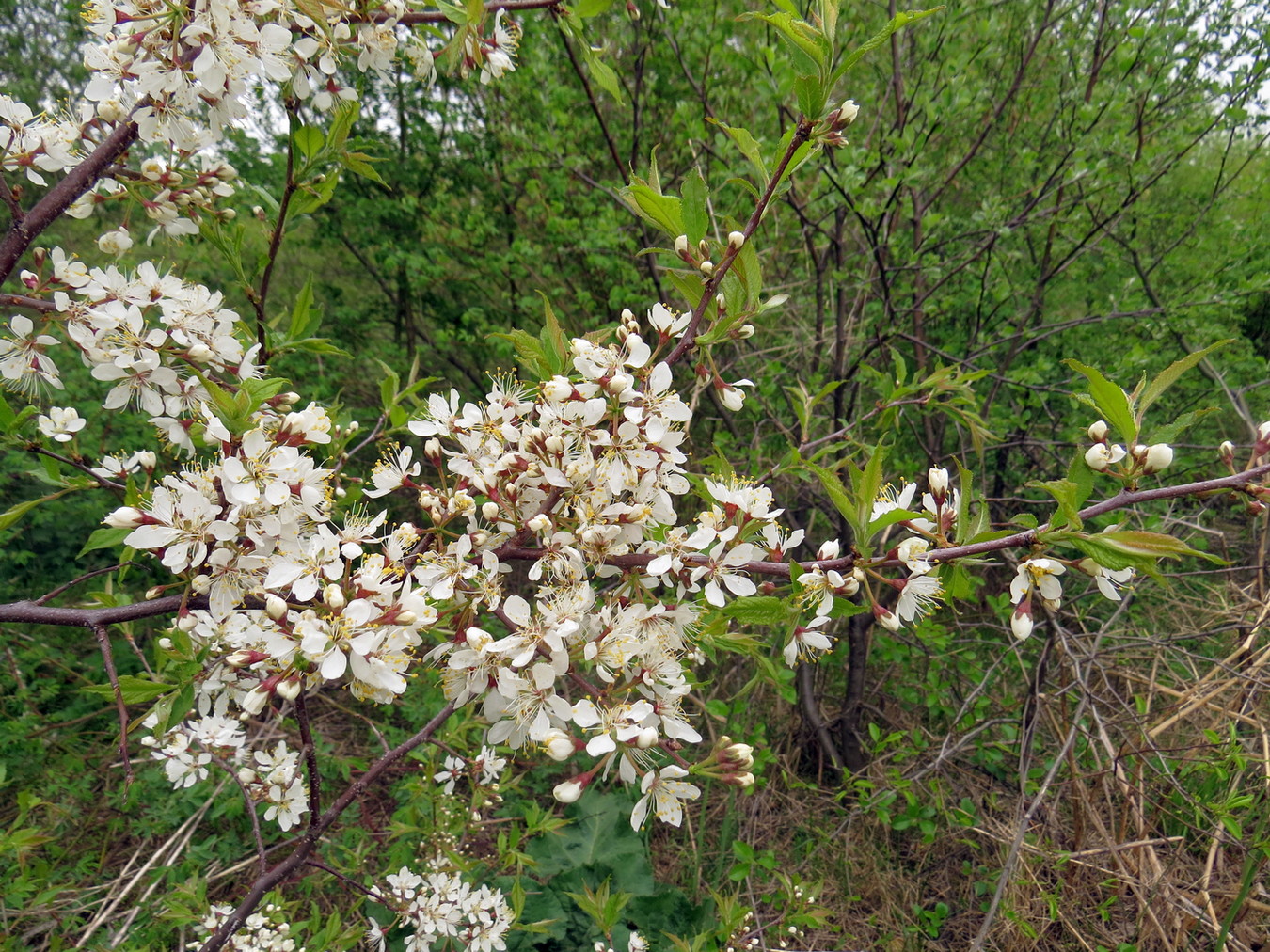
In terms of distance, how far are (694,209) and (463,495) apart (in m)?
0.64

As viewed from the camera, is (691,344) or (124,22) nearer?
(124,22)

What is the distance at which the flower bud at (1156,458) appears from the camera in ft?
3.22

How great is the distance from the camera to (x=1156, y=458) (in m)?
1.00

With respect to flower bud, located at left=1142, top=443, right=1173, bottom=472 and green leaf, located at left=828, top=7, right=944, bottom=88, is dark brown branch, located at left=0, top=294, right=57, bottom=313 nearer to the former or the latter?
green leaf, located at left=828, top=7, right=944, bottom=88

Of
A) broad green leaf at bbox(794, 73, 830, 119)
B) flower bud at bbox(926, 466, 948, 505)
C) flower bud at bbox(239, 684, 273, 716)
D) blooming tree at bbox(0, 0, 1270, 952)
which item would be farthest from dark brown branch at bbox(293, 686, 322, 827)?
broad green leaf at bbox(794, 73, 830, 119)

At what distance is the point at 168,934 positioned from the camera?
111 inches

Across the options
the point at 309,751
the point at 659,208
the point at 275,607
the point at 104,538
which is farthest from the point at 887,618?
the point at 104,538

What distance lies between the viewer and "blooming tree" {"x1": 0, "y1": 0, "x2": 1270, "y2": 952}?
40.3 inches

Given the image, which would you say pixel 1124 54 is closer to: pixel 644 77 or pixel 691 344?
pixel 644 77

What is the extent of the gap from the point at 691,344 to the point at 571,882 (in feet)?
8.65

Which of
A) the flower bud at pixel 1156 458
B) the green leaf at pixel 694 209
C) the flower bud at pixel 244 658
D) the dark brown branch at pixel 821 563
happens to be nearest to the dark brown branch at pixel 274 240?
the dark brown branch at pixel 821 563

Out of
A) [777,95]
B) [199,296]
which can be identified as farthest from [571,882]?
[777,95]

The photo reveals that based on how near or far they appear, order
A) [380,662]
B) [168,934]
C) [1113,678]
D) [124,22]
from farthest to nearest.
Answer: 1. [1113,678]
2. [168,934]
3. [124,22]
4. [380,662]

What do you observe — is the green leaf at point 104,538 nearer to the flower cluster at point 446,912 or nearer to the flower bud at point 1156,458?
the flower cluster at point 446,912
